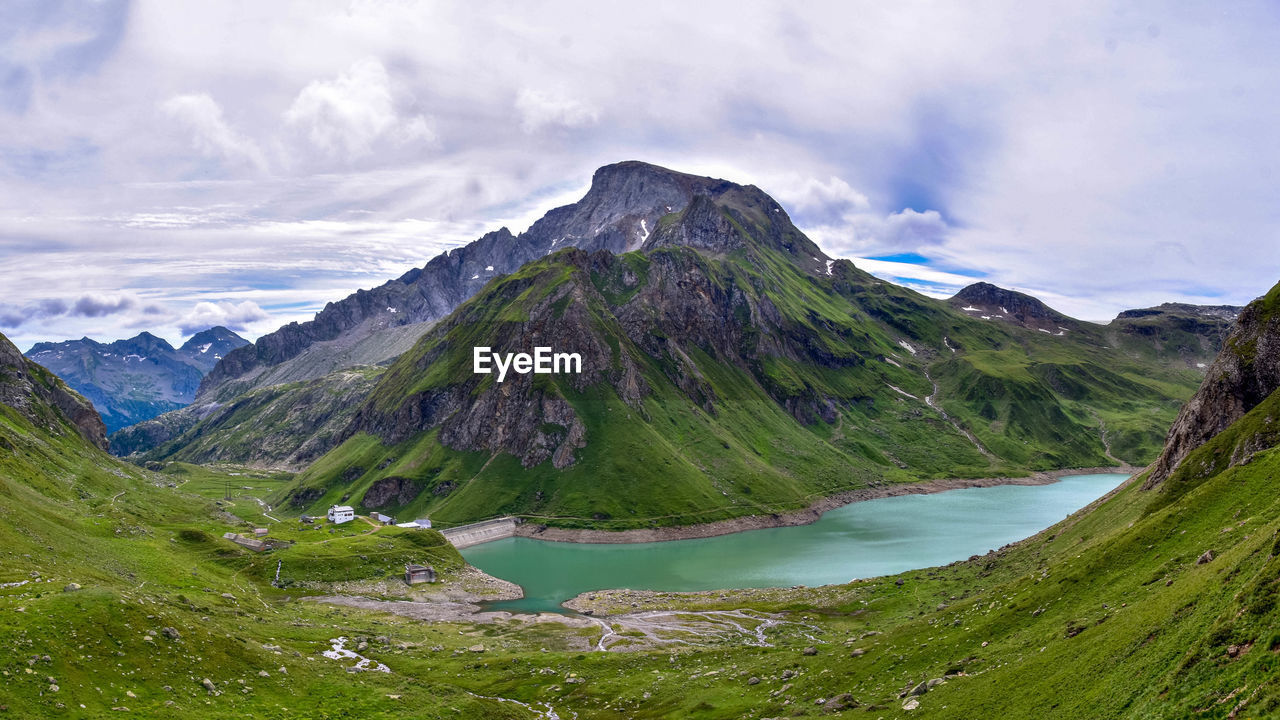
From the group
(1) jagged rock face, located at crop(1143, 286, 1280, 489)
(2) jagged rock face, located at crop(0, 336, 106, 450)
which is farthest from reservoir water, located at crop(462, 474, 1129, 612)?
(2) jagged rock face, located at crop(0, 336, 106, 450)

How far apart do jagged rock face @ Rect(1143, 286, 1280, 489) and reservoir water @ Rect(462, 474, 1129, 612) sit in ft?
221

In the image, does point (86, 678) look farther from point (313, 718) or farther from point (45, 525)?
point (45, 525)

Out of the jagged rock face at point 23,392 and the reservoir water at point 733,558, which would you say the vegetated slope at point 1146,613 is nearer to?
the reservoir water at point 733,558

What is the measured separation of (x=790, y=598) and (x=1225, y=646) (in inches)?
3431

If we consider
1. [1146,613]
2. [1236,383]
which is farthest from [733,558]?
[1146,613]

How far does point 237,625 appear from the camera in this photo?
2697 inches

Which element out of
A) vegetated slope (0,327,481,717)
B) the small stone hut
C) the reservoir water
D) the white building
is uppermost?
vegetated slope (0,327,481,717)

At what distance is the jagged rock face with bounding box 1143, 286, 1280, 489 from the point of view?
77.2 metres

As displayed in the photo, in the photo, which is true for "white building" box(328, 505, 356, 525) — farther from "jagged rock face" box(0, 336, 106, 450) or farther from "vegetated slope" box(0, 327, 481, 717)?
"jagged rock face" box(0, 336, 106, 450)

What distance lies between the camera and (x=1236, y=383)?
260 ft

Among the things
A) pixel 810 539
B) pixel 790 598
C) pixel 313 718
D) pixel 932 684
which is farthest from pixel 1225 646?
pixel 810 539

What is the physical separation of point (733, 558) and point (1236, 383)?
112 m

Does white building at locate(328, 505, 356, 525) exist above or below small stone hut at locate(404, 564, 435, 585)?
above

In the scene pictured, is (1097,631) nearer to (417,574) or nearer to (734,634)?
(734,634)
